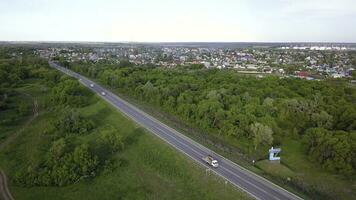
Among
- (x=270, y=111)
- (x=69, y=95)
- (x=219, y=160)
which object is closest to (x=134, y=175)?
(x=219, y=160)

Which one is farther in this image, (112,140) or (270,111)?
(270,111)

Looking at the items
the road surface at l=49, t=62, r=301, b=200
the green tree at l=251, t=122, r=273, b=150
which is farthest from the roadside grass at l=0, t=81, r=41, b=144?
the green tree at l=251, t=122, r=273, b=150

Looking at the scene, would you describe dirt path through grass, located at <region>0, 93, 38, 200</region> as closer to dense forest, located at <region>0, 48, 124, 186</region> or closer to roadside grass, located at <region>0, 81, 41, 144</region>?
roadside grass, located at <region>0, 81, 41, 144</region>

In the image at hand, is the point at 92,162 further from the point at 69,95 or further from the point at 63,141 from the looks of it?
the point at 69,95

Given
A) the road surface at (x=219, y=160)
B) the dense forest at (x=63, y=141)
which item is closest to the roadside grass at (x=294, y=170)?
the road surface at (x=219, y=160)

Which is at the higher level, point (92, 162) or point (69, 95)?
point (69, 95)
